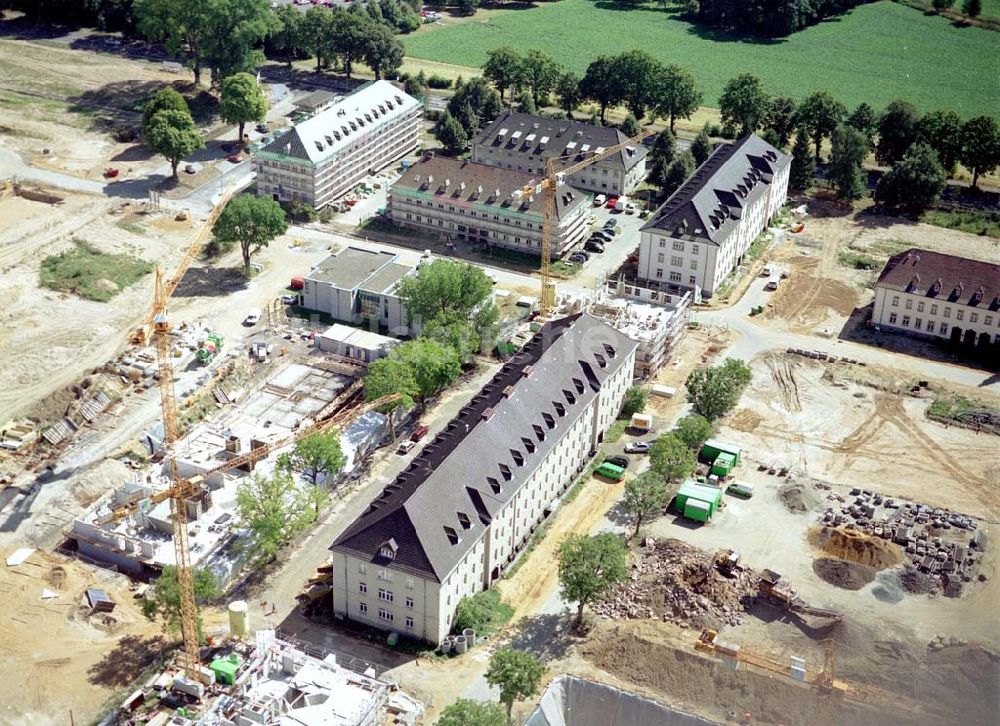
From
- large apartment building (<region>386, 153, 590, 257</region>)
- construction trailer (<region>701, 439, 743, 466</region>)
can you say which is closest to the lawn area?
large apartment building (<region>386, 153, 590, 257</region>)

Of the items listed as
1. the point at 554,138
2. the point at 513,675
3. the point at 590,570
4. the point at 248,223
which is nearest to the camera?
the point at 513,675

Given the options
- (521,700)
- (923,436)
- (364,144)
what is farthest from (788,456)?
(364,144)

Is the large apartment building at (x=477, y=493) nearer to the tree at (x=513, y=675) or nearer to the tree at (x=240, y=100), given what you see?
the tree at (x=513, y=675)

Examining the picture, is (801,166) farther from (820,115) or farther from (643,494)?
(643,494)

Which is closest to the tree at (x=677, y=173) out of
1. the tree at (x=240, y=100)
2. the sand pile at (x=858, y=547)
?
the tree at (x=240, y=100)

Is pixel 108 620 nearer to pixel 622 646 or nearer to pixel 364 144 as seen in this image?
pixel 622 646

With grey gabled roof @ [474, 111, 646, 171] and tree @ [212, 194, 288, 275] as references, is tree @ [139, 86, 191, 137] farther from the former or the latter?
grey gabled roof @ [474, 111, 646, 171]

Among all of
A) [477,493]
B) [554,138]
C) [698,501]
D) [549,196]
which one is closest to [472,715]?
[477,493]
